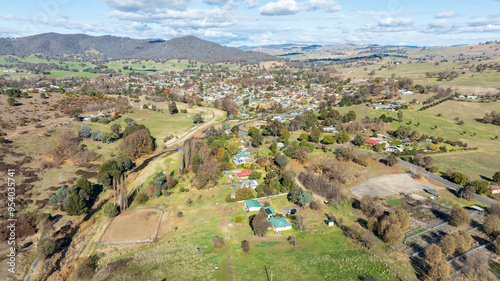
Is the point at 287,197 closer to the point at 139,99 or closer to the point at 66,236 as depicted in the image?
the point at 66,236

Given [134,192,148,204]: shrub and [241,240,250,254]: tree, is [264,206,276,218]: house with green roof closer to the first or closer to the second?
[241,240,250,254]: tree

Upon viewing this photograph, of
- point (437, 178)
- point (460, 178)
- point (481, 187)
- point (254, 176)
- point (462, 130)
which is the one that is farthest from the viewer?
point (462, 130)

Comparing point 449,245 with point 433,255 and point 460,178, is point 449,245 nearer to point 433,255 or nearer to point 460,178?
point 433,255

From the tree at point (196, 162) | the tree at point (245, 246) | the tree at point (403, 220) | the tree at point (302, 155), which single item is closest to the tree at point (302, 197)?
the tree at point (245, 246)

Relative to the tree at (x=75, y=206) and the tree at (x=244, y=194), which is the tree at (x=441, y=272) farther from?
the tree at (x=75, y=206)

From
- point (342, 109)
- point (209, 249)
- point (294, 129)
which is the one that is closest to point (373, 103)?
point (342, 109)

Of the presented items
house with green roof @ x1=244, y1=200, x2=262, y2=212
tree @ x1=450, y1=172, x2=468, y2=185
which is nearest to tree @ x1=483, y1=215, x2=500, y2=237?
tree @ x1=450, y1=172, x2=468, y2=185

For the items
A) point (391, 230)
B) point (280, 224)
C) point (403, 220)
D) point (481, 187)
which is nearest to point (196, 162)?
point (280, 224)
